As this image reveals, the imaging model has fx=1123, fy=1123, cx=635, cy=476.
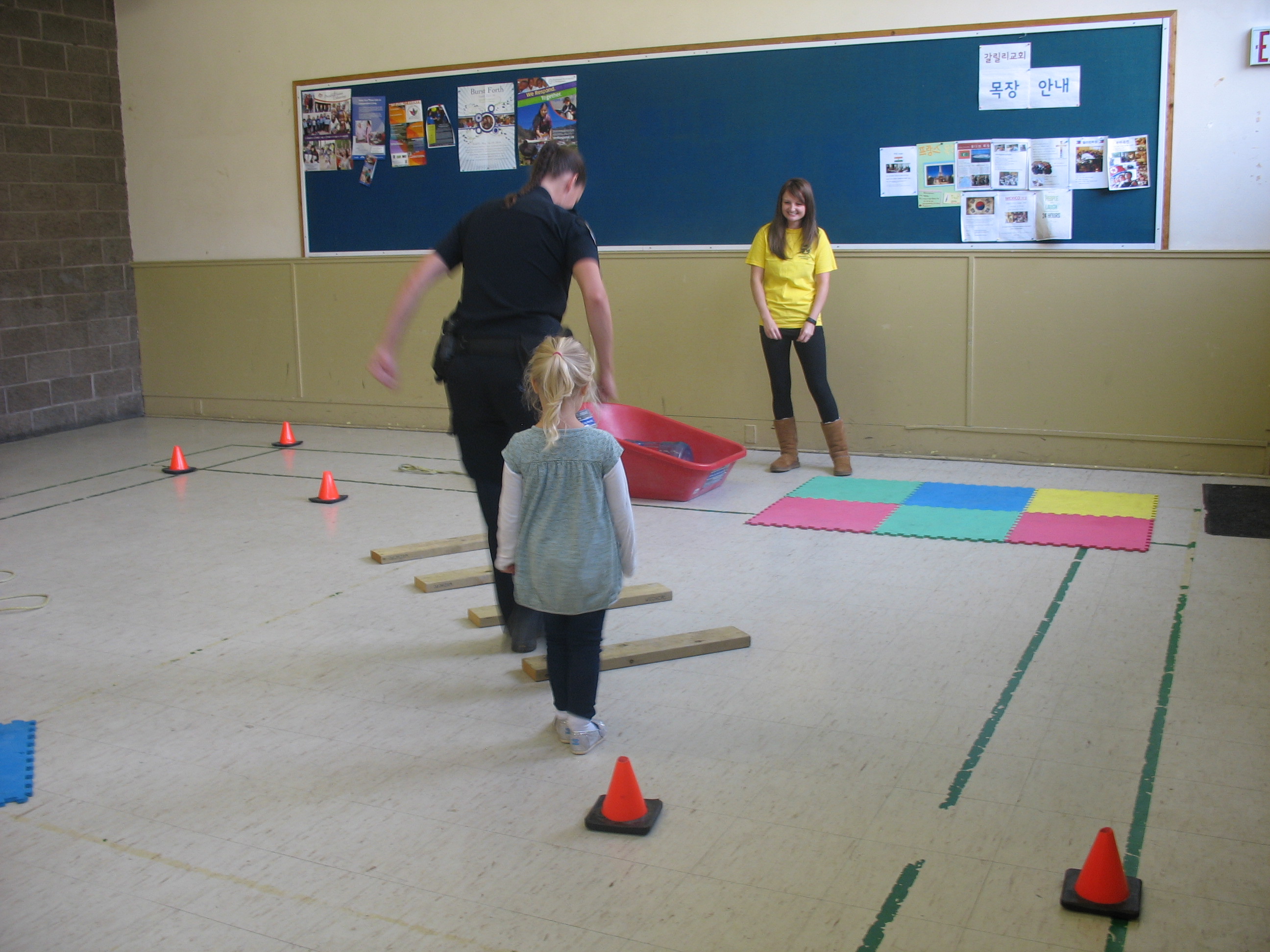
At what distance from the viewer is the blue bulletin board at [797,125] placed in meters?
5.40

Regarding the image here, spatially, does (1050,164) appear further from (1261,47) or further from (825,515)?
(825,515)

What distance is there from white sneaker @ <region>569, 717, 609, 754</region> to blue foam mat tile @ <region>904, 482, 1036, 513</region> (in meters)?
2.69

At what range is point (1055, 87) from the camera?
5.46 m

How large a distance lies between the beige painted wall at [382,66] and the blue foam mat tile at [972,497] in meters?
1.47

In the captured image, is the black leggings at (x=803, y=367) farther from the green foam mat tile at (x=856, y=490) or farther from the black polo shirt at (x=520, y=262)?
the black polo shirt at (x=520, y=262)

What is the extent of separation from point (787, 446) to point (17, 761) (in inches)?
157

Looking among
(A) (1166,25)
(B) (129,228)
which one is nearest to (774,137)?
(A) (1166,25)

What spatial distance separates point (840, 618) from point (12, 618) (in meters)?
2.75

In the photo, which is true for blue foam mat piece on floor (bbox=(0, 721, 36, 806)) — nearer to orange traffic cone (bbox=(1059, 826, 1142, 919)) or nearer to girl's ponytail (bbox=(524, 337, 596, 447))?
girl's ponytail (bbox=(524, 337, 596, 447))

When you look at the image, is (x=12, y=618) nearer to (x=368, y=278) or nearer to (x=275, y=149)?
(x=368, y=278)

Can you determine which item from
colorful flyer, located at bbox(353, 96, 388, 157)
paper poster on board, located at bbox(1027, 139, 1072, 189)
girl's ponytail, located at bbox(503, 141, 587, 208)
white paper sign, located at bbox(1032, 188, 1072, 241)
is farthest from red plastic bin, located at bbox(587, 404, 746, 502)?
colorful flyer, located at bbox(353, 96, 388, 157)

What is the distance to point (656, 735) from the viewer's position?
2.80 metres

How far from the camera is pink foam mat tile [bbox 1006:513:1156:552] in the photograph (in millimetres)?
4332

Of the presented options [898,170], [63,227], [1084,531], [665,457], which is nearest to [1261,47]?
[898,170]
